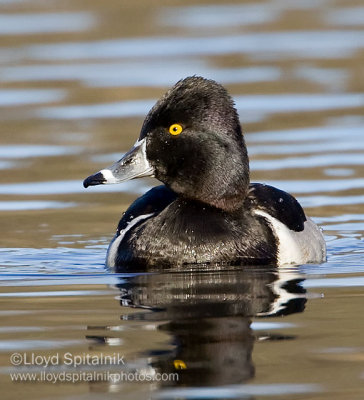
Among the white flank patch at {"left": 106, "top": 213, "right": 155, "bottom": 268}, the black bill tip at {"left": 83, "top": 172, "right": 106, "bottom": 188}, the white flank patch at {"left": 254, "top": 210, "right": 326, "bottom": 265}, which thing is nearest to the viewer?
the black bill tip at {"left": 83, "top": 172, "right": 106, "bottom": 188}

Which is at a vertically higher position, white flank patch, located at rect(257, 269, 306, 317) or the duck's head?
the duck's head

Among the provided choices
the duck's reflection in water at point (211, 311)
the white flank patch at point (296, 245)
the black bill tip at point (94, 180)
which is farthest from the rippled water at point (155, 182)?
the black bill tip at point (94, 180)

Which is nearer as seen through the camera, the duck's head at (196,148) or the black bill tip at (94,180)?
the duck's head at (196,148)

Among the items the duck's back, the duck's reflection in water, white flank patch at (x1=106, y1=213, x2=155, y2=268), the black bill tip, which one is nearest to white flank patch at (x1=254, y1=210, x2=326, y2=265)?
the duck's back

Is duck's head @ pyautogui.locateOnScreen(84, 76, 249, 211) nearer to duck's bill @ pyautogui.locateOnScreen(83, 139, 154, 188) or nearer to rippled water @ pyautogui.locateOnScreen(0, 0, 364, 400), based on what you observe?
duck's bill @ pyautogui.locateOnScreen(83, 139, 154, 188)

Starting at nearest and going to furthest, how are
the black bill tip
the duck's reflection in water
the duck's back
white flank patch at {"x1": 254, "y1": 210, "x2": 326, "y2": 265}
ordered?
the duck's reflection in water < the duck's back < the black bill tip < white flank patch at {"x1": 254, "y1": 210, "x2": 326, "y2": 265}

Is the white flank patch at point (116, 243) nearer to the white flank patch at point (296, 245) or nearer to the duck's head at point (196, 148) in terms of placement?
the duck's head at point (196, 148)

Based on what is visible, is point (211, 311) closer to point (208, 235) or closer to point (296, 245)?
point (208, 235)

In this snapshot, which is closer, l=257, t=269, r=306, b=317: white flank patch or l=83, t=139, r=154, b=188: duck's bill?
l=257, t=269, r=306, b=317: white flank patch

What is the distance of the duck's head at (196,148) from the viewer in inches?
346

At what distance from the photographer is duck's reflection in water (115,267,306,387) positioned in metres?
6.22

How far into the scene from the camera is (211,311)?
7.37 meters

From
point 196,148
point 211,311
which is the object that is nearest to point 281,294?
point 211,311

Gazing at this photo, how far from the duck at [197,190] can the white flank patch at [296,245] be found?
0.01 meters
